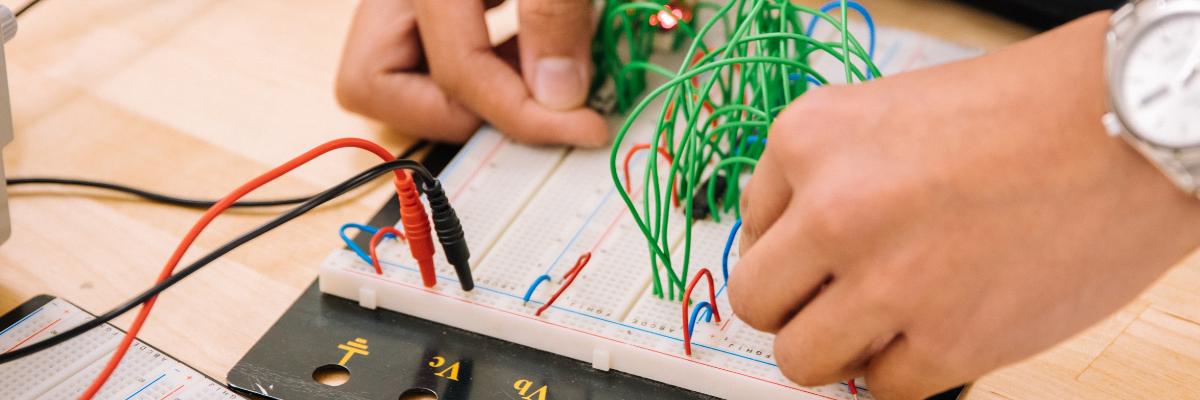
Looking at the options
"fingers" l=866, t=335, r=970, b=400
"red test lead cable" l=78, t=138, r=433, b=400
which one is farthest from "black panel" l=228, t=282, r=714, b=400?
"fingers" l=866, t=335, r=970, b=400

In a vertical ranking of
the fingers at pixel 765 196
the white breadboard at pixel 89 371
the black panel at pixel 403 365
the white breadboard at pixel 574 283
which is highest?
the fingers at pixel 765 196

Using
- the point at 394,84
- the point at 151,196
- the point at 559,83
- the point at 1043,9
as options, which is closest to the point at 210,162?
the point at 151,196

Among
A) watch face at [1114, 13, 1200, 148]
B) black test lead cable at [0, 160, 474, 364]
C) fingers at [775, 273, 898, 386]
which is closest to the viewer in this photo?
watch face at [1114, 13, 1200, 148]

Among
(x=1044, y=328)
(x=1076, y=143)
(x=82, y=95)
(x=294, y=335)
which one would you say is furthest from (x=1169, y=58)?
(x=82, y=95)

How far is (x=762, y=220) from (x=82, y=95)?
106 centimetres

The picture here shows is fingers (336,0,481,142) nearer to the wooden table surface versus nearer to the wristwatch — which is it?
the wooden table surface

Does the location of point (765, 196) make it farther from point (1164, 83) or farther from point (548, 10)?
point (548, 10)

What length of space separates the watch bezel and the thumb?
0.62 metres

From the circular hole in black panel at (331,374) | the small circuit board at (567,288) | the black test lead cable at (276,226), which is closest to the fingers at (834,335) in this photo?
the small circuit board at (567,288)

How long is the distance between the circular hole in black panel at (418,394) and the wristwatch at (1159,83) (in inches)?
24.3

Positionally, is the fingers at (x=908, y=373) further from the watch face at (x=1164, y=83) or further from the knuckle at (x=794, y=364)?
the watch face at (x=1164, y=83)

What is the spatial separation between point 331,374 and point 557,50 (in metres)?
0.47

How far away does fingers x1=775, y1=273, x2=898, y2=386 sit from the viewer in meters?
0.54

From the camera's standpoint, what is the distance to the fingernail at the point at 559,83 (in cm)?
101
